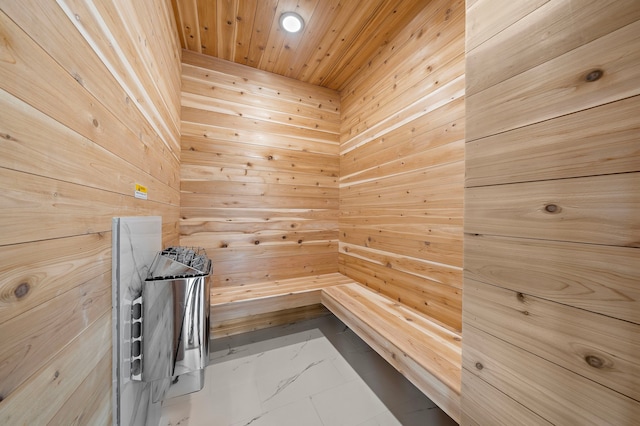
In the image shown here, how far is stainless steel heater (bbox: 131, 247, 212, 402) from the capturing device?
94 cm

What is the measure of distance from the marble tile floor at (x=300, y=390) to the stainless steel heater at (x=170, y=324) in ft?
2.09

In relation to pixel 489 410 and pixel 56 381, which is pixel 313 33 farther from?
pixel 489 410

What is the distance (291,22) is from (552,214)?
7.15 ft

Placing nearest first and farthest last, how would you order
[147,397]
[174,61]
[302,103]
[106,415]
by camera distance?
[106,415], [147,397], [174,61], [302,103]

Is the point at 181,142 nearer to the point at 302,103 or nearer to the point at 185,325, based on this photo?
the point at 302,103

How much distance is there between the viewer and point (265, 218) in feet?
7.95

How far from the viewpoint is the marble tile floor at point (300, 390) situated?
1.35m

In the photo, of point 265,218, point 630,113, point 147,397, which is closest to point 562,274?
point 630,113

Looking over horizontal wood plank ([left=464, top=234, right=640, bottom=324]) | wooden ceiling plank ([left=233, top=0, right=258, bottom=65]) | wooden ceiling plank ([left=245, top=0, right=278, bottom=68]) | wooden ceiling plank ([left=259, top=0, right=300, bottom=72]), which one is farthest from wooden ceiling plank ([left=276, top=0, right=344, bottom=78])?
horizontal wood plank ([left=464, top=234, right=640, bottom=324])

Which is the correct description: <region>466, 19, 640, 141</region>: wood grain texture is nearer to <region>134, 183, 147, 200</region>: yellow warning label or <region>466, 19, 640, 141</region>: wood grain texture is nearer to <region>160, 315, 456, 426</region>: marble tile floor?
<region>134, 183, 147, 200</region>: yellow warning label

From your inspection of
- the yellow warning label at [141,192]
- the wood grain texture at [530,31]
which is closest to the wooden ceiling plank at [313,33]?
the wood grain texture at [530,31]

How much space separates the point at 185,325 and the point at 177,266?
0.28 m

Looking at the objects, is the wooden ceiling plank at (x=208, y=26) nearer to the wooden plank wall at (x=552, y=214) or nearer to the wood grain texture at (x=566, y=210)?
the wooden plank wall at (x=552, y=214)

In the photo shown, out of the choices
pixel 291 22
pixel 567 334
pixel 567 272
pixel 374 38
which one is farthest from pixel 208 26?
pixel 567 334
